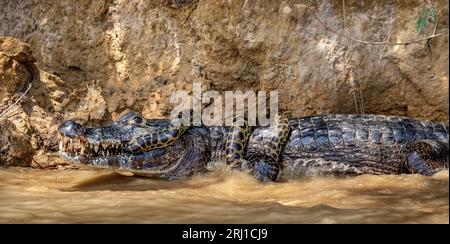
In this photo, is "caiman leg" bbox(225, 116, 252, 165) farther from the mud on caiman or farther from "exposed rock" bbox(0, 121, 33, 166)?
"exposed rock" bbox(0, 121, 33, 166)

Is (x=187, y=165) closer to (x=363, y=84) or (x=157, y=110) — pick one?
(x=157, y=110)

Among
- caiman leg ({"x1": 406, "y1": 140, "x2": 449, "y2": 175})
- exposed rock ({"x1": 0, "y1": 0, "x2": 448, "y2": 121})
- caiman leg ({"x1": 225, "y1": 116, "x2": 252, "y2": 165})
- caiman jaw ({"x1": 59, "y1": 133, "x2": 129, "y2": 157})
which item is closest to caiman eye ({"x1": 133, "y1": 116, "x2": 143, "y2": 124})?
caiman jaw ({"x1": 59, "y1": 133, "x2": 129, "y2": 157})

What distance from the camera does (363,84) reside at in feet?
18.6

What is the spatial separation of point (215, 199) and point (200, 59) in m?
2.68

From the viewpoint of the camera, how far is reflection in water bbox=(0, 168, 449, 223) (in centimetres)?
286

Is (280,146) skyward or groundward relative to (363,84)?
groundward

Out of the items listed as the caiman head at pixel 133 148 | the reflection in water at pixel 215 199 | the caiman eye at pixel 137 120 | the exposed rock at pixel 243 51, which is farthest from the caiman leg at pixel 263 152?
the caiman eye at pixel 137 120

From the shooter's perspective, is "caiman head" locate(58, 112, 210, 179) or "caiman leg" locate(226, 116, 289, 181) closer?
"caiman head" locate(58, 112, 210, 179)

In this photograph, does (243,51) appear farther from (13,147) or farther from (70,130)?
(13,147)

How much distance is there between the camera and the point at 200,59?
5.97 meters

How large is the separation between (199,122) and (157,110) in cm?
70

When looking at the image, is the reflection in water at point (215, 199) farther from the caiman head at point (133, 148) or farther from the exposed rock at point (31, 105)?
the exposed rock at point (31, 105)
